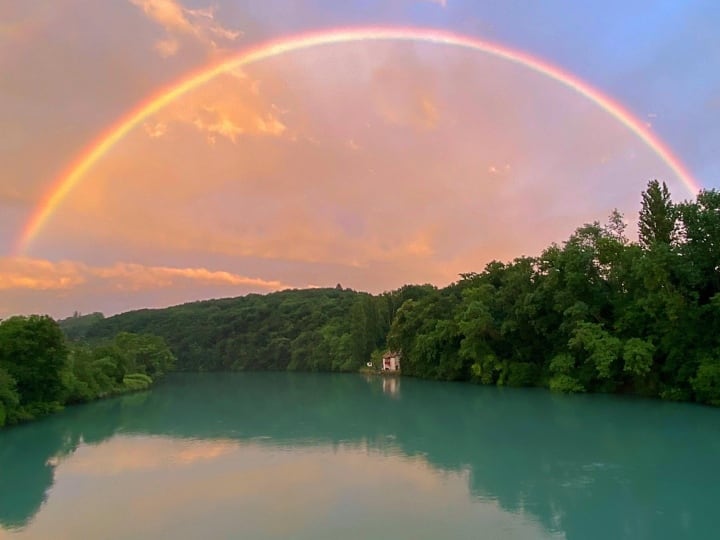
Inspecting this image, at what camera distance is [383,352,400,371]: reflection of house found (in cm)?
5730

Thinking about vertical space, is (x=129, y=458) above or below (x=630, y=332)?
below

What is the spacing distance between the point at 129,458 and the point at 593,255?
25690mm

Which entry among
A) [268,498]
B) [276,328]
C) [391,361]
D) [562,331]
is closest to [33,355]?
[268,498]

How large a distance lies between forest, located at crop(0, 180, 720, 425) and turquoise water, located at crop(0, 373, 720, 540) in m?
2.76

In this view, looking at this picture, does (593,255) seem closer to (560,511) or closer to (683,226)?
(683,226)

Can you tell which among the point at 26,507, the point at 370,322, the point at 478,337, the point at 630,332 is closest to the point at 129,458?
the point at 26,507

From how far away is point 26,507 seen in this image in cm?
1095

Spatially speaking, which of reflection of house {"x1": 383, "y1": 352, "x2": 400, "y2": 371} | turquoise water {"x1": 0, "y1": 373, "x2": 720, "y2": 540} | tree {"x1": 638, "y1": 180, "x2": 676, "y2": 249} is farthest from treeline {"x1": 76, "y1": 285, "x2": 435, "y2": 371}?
turquoise water {"x1": 0, "y1": 373, "x2": 720, "y2": 540}

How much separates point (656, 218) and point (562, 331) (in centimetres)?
830

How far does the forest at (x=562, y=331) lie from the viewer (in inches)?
962

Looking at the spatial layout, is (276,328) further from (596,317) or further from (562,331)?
(596,317)

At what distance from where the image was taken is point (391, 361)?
58.6m

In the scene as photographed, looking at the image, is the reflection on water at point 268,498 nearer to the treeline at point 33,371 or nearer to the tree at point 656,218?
the treeline at point 33,371

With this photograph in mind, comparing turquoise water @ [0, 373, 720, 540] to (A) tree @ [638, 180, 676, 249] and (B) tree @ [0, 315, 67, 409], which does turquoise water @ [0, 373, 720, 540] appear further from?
(A) tree @ [638, 180, 676, 249]
